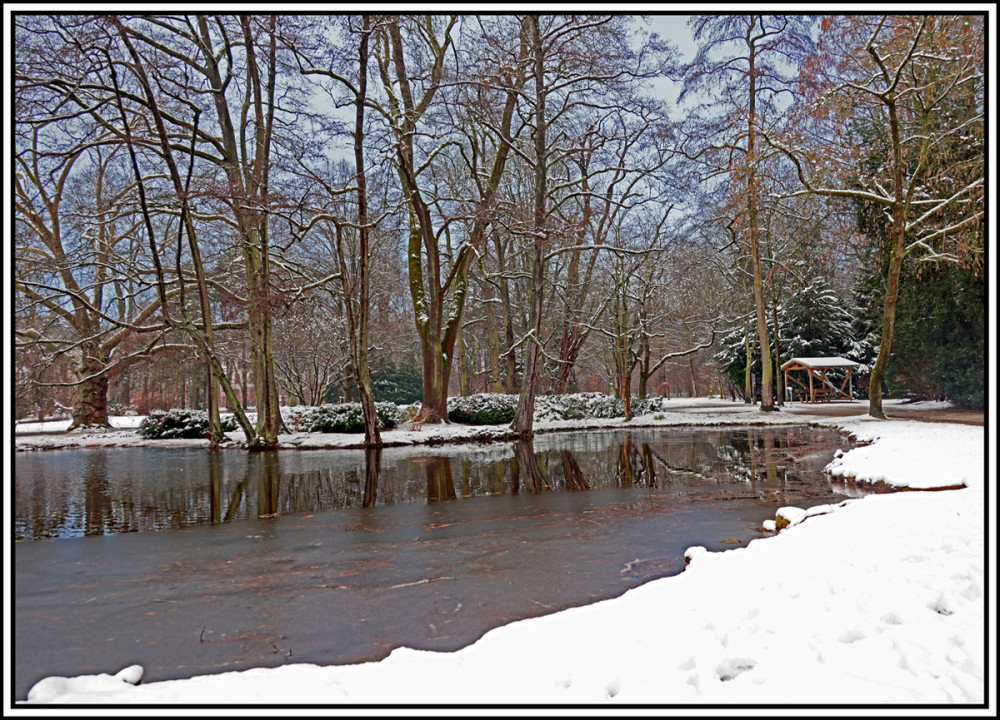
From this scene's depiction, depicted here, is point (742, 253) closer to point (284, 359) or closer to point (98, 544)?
point (284, 359)

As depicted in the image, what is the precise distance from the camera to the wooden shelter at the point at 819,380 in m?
15.1

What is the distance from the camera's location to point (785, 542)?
320 cm

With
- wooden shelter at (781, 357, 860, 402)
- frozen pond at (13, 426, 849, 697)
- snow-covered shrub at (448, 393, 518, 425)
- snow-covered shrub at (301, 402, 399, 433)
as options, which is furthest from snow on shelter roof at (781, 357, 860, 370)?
snow-covered shrub at (301, 402, 399, 433)

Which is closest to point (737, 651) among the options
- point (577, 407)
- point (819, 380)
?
point (577, 407)

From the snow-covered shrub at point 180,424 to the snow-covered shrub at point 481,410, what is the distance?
550cm

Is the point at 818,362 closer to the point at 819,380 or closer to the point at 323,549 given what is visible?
the point at 819,380

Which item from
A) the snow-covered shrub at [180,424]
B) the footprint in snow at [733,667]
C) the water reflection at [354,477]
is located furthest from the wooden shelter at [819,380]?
the snow-covered shrub at [180,424]

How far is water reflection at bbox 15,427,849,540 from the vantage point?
3951 millimetres

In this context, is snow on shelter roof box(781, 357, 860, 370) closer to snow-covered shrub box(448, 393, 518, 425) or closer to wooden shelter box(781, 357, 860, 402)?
wooden shelter box(781, 357, 860, 402)

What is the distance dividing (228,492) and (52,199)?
3641 millimetres

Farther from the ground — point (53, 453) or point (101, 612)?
point (53, 453)

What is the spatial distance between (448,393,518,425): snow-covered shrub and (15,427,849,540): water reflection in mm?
3623
